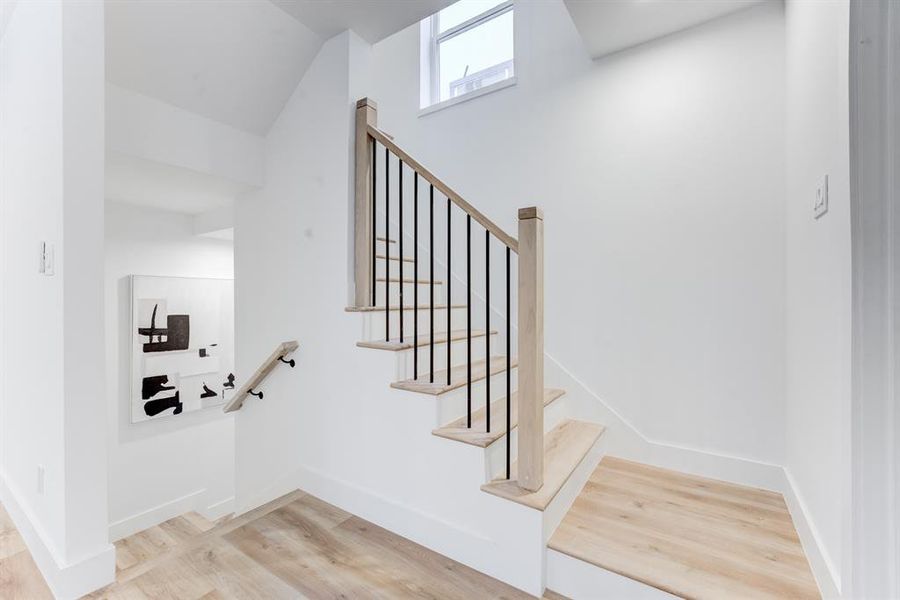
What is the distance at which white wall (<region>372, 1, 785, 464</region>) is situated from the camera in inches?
82.8

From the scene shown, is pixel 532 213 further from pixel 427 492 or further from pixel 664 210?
pixel 427 492

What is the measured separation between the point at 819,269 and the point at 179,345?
14.8 ft

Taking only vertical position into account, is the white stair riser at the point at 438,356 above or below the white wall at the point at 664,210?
below

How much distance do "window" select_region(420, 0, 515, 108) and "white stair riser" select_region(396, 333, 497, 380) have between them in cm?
190

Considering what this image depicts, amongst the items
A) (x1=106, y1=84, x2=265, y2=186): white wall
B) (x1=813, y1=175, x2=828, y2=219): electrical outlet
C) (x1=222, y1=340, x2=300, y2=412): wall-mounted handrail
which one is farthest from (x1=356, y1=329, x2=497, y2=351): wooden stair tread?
(x1=813, y1=175, x2=828, y2=219): electrical outlet

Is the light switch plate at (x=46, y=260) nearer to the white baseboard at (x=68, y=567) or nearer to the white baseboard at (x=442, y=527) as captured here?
the white baseboard at (x=68, y=567)

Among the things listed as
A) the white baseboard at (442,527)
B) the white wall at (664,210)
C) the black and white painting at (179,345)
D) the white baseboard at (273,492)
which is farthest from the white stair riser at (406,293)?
the black and white painting at (179,345)

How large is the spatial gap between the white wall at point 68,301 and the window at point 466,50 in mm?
2286

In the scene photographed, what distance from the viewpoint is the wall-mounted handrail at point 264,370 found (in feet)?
8.28

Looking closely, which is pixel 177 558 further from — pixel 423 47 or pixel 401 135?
pixel 423 47

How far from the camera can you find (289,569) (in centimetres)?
170

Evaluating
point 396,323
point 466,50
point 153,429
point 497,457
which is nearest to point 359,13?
point 466,50

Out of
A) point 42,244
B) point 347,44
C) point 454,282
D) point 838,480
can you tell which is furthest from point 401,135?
point 838,480

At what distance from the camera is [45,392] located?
5.60 ft
